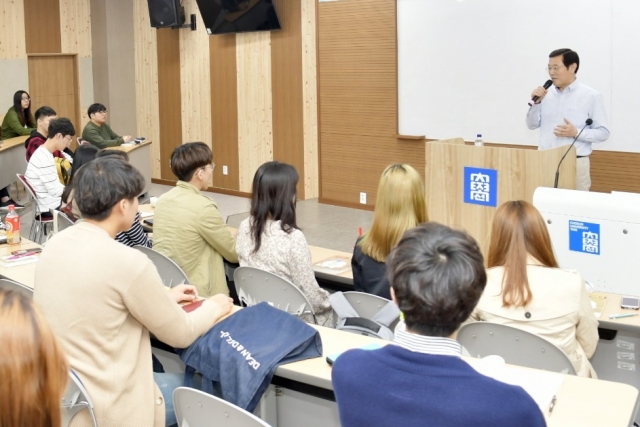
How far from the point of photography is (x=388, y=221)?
12.1ft

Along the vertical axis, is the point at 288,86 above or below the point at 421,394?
above

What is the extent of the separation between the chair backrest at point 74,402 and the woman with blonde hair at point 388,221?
1.63 metres

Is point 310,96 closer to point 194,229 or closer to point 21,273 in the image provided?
point 194,229

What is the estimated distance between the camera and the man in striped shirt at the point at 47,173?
6.37 metres

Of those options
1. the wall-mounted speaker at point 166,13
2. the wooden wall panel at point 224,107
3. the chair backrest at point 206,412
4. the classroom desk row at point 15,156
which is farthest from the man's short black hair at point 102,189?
the wall-mounted speaker at point 166,13

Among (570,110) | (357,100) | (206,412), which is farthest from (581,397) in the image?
(357,100)

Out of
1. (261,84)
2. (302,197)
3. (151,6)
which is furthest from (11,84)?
(302,197)

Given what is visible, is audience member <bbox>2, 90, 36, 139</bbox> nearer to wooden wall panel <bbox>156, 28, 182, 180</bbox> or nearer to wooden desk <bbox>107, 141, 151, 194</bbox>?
wooden desk <bbox>107, 141, 151, 194</bbox>

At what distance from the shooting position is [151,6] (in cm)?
1077

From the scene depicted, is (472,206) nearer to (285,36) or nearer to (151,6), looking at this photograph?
(285,36)

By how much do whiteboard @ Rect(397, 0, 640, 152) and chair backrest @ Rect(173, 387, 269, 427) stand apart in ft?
18.2

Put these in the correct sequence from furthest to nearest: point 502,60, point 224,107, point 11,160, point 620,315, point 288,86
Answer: point 224,107, point 288,86, point 11,160, point 502,60, point 620,315

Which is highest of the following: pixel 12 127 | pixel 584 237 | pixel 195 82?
pixel 195 82

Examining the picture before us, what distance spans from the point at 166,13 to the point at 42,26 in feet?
5.92
